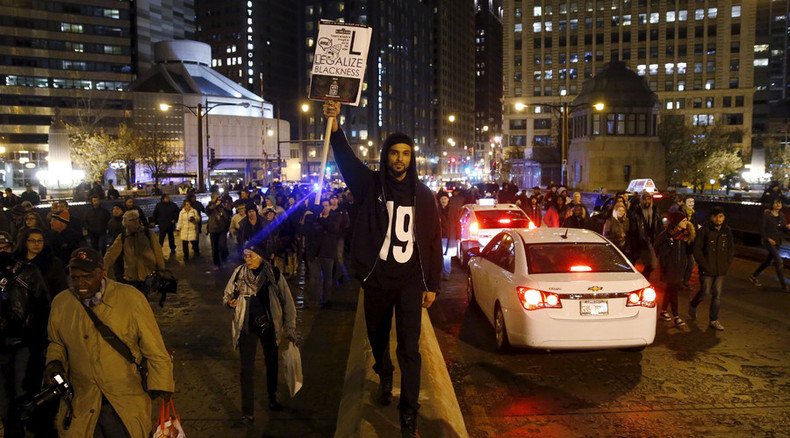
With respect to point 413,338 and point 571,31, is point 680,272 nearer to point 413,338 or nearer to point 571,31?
point 413,338

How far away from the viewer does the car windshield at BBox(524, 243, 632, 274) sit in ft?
24.4

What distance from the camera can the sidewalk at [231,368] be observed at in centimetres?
561

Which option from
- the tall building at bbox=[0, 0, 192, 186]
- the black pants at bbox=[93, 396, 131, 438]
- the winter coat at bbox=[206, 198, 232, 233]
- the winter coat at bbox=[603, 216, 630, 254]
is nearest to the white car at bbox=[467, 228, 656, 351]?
the winter coat at bbox=[603, 216, 630, 254]

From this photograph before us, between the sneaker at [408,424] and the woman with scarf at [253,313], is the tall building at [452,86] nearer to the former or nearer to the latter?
the woman with scarf at [253,313]

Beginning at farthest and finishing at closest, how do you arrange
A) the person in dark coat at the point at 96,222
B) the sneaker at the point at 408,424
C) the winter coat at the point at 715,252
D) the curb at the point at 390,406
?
1. the person in dark coat at the point at 96,222
2. the winter coat at the point at 715,252
3. the curb at the point at 390,406
4. the sneaker at the point at 408,424

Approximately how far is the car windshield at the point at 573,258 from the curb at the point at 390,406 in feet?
6.59

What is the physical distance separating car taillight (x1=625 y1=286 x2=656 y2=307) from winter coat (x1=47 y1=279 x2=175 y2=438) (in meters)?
5.18

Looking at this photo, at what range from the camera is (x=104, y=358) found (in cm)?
356

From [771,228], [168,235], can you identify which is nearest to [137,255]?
[168,235]

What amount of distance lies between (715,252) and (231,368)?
6.75 meters

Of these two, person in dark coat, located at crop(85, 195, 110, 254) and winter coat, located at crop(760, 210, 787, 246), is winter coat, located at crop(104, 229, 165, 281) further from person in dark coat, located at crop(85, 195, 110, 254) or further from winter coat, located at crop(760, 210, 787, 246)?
winter coat, located at crop(760, 210, 787, 246)

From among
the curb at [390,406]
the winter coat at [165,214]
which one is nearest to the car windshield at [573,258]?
the curb at [390,406]

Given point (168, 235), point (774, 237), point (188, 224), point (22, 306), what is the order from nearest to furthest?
1. point (22, 306)
2. point (774, 237)
3. point (188, 224)
4. point (168, 235)

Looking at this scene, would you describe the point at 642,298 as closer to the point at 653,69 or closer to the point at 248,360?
the point at 248,360
